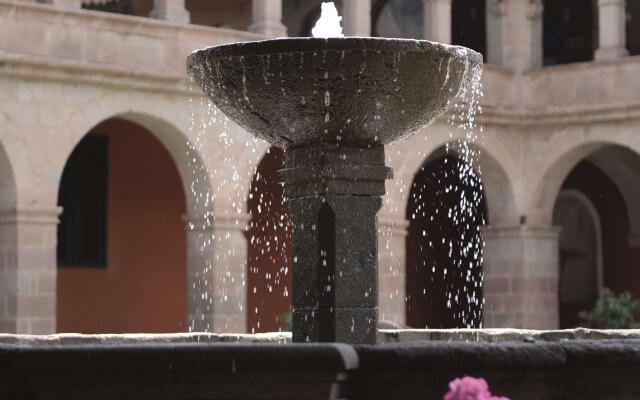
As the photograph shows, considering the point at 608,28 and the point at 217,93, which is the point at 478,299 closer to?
the point at 608,28

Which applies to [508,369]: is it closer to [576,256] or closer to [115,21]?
[115,21]

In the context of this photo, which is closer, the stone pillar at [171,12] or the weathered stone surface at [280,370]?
the weathered stone surface at [280,370]

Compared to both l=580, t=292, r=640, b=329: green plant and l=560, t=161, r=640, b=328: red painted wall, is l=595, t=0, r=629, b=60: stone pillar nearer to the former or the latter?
l=580, t=292, r=640, b=329: green plant

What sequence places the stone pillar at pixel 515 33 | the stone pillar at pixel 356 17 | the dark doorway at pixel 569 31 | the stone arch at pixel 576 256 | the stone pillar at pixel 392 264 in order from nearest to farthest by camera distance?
the stone pillar at pixel 392 264 → the stone pillar at pixel 356 17 → the stone pillar at pixel 515 33 → the dark doorway at pixel 569 31 → the stone arch at pixel 576 256

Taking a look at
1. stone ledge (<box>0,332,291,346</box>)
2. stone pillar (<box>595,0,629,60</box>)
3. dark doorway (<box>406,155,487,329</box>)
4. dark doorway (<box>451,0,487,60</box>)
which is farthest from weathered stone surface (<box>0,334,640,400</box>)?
dark doorway (<box>451,0,487,60</box>)

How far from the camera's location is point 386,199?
19.9m

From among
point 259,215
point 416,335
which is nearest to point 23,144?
point 259,215

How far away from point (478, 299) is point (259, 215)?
3.25m

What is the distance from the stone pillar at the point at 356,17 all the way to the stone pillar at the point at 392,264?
2.18m

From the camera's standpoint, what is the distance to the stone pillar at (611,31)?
67.8 ft

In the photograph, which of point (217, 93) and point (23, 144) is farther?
point (23, 144)

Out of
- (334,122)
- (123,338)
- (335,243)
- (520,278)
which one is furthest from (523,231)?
(334,122)

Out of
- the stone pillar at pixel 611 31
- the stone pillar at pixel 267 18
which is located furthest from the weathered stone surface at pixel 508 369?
the stone pillar at pixel 611 31

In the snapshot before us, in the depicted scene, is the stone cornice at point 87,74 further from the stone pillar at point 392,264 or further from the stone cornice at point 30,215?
the stone pillar at point 392,264
